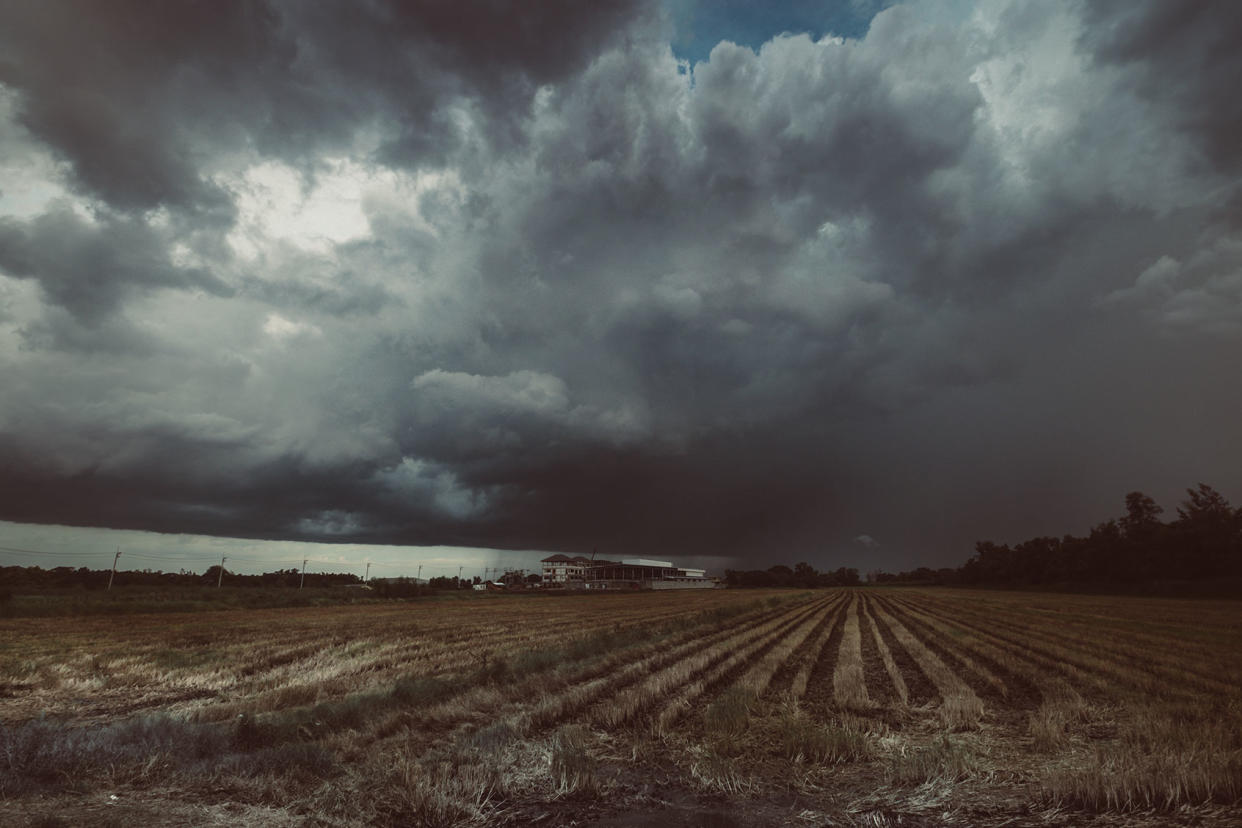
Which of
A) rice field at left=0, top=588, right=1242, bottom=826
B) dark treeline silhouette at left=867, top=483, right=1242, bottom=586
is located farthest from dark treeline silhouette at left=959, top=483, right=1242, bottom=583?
rice field at left=0, top=588, right=1242, bottom=826

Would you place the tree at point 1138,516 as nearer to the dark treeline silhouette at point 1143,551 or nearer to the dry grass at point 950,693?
the dark treeline silhouette at point 1143,551

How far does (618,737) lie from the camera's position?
1172 centimetres

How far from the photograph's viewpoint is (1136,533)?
12581cm

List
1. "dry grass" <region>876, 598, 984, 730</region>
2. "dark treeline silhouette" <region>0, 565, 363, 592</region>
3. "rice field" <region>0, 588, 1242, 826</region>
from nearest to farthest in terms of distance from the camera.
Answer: "rice field" <region>0, 588, 1242, 826</region> < "dry grass" <region>876, 598, 984, 730</region> < "dark treeline silhouette" <region>0, 565, 363, 592</region>

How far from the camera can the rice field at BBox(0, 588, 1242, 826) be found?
7914 millimetres

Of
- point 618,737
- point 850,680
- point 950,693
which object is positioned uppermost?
point 618,737

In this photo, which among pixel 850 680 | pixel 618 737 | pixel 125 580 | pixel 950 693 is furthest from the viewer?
pixel 125 580

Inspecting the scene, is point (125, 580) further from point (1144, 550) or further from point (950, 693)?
point (1144, 550)

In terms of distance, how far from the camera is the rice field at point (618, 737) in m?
7.91

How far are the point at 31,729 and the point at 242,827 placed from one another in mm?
7039

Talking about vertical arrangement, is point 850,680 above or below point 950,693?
below

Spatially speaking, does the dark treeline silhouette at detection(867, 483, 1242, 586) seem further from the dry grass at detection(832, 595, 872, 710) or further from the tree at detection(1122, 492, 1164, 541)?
the dry grass at detection(832, 595, 872, 710)

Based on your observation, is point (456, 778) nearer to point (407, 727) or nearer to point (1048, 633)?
point (407, 727)

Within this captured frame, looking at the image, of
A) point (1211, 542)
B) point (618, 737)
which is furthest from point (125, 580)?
Answer: point (1211, 542)
